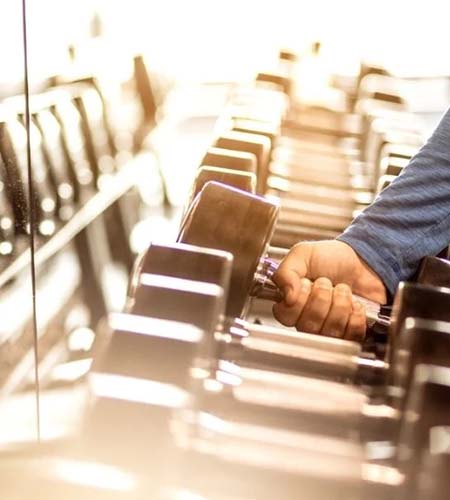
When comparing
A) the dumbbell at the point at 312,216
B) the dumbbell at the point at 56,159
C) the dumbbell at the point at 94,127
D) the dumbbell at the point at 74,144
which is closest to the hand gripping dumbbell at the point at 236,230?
the dumbbell at the point at 312,216

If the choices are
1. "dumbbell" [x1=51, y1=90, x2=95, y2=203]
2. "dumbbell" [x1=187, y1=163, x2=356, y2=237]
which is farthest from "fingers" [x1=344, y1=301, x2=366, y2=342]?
"dumbbell" [x1=51, y1=90, x2=95, y2=203]

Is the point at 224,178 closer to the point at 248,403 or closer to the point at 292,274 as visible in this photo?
the point at 292,274

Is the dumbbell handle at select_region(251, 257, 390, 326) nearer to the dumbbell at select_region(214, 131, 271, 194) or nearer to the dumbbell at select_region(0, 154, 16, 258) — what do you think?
the dumbbell at select_region(0, 154, 16, 258)

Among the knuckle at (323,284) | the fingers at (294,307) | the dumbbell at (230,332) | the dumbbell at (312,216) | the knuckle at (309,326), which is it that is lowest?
the dumbbell at (312,216)

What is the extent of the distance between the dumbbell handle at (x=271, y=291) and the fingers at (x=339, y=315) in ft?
0.03

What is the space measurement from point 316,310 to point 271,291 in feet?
0.10

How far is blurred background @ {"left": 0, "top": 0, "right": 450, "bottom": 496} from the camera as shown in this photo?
0.43 m

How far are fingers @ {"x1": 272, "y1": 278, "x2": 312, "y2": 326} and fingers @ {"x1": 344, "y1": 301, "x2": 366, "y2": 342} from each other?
0.10 ft

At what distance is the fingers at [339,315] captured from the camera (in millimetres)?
472

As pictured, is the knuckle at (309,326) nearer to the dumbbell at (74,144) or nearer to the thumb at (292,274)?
the thumb at (292,274)

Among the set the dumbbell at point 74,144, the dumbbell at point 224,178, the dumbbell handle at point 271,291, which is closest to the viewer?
the dumbbell handle at point 271,291

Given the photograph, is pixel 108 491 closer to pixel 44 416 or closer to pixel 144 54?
pixel 44 416

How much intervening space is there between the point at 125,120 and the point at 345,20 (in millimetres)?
766

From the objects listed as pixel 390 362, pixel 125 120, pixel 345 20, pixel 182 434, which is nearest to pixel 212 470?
pixel 182 434
